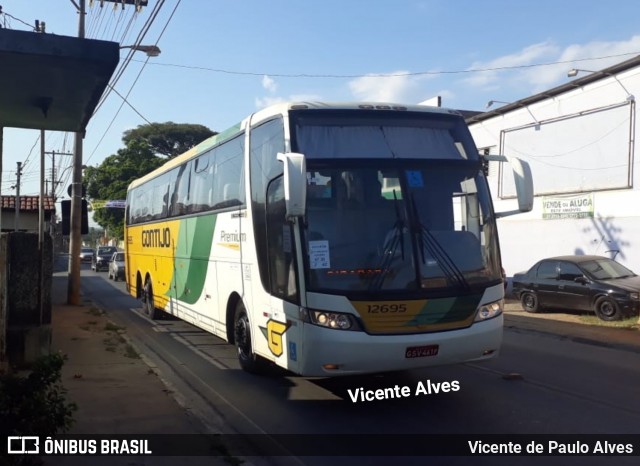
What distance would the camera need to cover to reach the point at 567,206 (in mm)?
21312

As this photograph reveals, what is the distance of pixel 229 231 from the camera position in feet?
31.0

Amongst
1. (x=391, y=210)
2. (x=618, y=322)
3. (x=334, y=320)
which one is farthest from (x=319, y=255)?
(x=618, y=322)

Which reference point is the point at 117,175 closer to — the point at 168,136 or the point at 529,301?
the point at 168,136

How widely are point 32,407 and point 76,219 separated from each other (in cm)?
1596

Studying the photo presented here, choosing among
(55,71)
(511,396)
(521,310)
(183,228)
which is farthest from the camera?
(521,310)

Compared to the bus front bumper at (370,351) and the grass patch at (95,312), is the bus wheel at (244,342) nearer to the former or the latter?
the bus front bumper at (370,351)

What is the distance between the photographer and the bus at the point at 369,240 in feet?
21.8

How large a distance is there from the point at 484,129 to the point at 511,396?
1935cm

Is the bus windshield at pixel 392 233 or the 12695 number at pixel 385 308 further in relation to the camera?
the bus windshield at pixel 392 233

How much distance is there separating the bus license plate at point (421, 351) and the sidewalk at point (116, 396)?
2.22m

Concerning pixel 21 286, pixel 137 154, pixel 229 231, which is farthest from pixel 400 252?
pixel 137 154

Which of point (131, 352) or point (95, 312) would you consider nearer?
point (131, 352)

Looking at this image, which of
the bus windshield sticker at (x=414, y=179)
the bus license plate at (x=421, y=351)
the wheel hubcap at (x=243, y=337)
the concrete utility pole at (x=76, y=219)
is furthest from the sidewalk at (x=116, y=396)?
the concrete utility pole at (x=76, y=219)

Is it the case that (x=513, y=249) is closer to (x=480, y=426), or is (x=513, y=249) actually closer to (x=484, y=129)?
(x=484, y=129)
